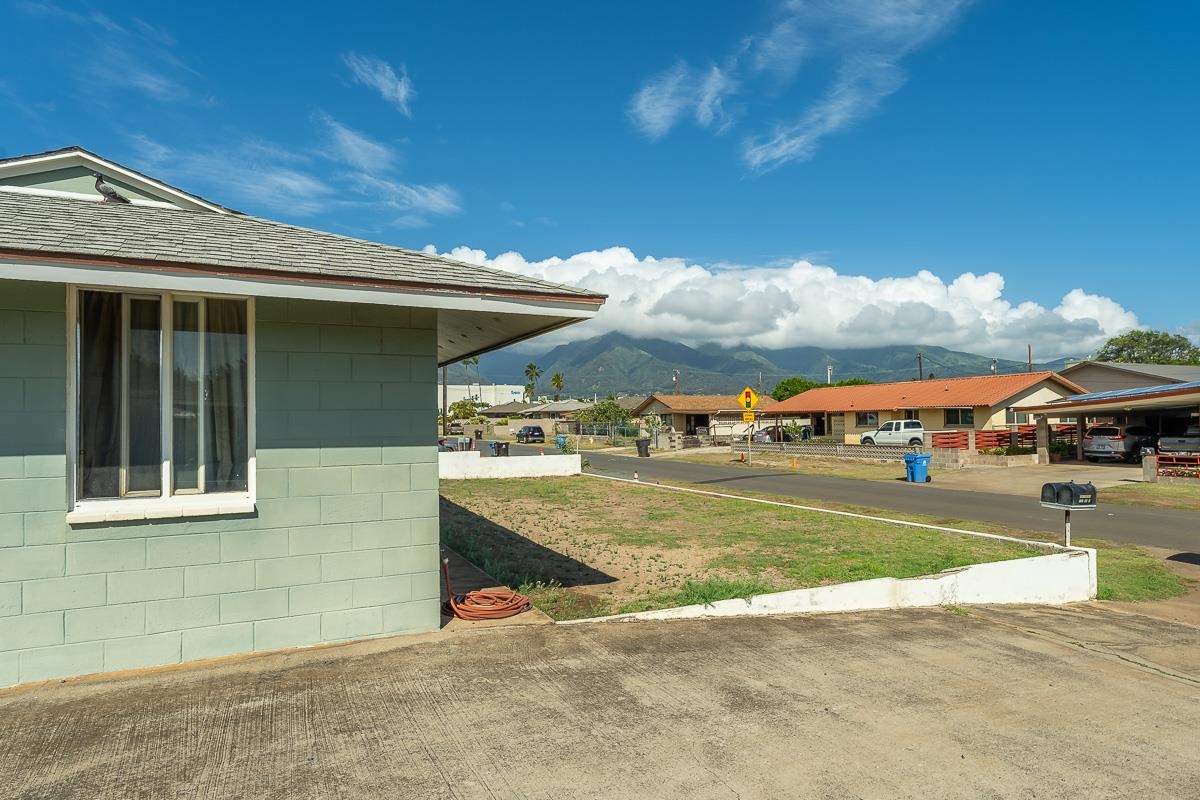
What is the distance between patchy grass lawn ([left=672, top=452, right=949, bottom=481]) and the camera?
99.1 ft

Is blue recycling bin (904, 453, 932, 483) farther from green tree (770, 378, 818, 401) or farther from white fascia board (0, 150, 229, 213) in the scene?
green tree (770, 378, 818, 401)

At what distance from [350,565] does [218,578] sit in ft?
3.02

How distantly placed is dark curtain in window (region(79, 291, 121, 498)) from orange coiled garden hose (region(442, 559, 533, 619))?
8.95ft

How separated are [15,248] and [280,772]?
361 cm

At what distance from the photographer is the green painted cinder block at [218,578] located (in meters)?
5.13

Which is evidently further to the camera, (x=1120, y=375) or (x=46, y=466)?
(x=1120, y=375)

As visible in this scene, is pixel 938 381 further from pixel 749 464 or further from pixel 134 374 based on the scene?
pixel 134 374

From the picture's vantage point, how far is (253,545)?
17.4 feet

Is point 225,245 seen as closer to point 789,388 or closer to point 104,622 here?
point 104,622

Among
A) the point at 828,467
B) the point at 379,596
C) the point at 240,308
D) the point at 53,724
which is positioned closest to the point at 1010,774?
the point at 379,596

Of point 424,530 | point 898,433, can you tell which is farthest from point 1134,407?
point 424,530

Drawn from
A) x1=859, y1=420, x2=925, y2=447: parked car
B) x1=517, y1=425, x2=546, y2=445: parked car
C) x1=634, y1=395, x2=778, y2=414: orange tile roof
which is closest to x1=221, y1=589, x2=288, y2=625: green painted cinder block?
x1=859, y1=420, x2=925, y2=447: parked car

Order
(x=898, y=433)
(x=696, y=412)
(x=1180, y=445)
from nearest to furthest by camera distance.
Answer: (x=1180, y=445)
(x=898, y=433)
(x=696, y=412)

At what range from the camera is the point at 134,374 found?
511 centimetres
